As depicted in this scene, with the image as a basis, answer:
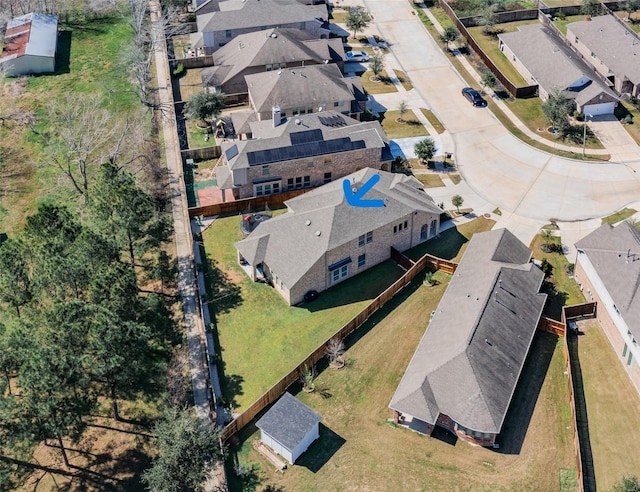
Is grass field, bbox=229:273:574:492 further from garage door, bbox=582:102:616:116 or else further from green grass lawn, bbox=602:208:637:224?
garage door, bbox=582:102:616:116

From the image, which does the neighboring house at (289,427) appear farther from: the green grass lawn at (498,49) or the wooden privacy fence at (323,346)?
the green grass lawn at (498,49)

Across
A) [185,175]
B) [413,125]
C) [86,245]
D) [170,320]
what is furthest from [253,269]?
[413,125]

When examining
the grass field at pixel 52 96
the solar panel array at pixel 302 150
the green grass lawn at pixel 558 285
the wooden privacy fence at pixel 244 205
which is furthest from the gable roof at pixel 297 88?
the green grass lawn at pixel 558 285

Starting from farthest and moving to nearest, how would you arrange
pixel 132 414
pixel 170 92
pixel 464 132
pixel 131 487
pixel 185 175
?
pixel 170 92, pixel 464 132, pixel 185 175, pixel 132 414, pixel 131 487

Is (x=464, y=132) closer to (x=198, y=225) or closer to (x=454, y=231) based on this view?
(x=454, y=231)

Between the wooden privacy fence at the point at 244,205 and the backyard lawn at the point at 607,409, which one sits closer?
the backyard lawn at the point at 607,409

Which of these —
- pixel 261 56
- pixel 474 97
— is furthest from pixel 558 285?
pixel 261 56
